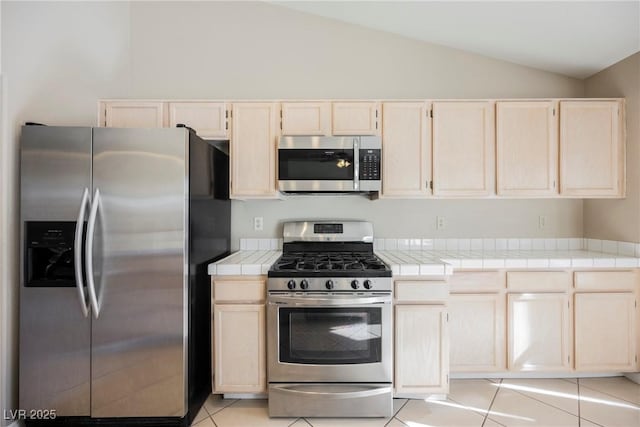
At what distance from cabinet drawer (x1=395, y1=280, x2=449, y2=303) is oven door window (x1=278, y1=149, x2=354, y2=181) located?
91cm

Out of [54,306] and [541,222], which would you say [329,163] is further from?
[541,222]

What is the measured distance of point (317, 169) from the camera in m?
2.52

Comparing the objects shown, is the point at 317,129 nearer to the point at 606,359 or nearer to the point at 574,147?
the point at 574,147

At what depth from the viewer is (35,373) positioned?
1910 millimetres

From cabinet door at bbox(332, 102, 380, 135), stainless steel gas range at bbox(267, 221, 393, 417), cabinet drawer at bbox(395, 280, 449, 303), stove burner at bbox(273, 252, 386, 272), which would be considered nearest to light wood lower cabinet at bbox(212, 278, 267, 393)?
stainless steel gas range at bbox(267, 221, 393, 417)

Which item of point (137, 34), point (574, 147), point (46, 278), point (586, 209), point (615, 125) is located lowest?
point (46, 278)

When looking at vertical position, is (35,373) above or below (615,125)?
below

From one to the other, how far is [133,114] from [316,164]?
1548mm

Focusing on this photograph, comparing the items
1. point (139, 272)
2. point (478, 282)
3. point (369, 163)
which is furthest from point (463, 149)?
point (139, 272)

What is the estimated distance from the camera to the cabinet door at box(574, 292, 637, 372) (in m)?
2.45

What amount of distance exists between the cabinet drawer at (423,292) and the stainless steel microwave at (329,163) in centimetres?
80

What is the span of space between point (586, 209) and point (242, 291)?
3.16 metres

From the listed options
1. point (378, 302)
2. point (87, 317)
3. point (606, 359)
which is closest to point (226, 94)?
point (87, 317)

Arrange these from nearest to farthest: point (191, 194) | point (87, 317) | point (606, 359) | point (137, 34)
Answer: point (87, 317) < point (191, 194) < point (606, 359) < point (137, 34)
